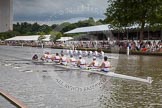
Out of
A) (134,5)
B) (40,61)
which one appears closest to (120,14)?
(134,5)

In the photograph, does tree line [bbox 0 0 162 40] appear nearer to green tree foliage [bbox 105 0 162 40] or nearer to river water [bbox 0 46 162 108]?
green tree foliage [bbox 105 0 162 40]

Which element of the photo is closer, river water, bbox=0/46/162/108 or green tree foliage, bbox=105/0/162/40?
river water, bbox=0/46/162/108

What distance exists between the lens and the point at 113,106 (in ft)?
47.4

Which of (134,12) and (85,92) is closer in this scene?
(85,92)

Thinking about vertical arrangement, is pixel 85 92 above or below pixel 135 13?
below

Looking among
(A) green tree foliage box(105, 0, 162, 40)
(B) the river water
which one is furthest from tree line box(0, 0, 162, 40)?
(B) the river water

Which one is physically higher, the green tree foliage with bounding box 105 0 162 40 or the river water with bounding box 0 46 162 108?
the green tree foliage with bounding box 105 0 162 40

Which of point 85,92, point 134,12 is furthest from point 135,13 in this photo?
point 85,92

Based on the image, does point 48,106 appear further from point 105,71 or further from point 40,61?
point 40,61

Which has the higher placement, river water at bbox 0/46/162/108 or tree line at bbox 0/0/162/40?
tree line at bbox 0/0/162/40

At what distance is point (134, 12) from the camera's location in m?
61.5

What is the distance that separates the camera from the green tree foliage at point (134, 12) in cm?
6028

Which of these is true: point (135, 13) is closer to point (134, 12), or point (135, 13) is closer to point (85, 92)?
point (134, 12)

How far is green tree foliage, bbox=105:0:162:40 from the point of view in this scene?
198 feet
